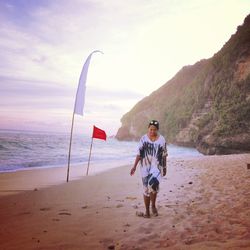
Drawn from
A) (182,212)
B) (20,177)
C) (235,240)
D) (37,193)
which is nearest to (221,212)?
(182,212)

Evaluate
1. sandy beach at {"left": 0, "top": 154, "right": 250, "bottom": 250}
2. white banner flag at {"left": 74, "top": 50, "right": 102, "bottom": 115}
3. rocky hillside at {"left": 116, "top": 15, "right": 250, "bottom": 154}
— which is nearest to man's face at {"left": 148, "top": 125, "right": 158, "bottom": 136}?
sandy beach at {"left": 0, "top": 154, "right": 250, "bottom": 250}

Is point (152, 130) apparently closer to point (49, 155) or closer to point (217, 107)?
point (49, 155)

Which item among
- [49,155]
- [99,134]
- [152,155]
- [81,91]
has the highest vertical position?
[81,91]

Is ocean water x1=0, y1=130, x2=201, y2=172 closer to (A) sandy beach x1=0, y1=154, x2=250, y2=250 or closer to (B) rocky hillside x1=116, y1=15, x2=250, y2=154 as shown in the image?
(B) rocky hillside x1=116, y1=15, x2=250, y2=154

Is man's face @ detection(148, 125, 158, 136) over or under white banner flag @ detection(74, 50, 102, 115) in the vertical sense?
under

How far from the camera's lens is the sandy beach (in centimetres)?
441

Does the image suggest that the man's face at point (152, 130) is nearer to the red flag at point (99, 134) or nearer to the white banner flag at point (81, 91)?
the white banner flag at point (81, 91)

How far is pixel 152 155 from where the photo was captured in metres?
5.76

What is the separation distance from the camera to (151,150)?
5773 mm

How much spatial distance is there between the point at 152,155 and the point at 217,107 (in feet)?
152

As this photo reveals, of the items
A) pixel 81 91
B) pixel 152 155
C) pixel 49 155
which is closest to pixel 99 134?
pixel 81 91

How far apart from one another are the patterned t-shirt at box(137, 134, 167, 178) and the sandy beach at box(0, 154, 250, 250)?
96 centimetres

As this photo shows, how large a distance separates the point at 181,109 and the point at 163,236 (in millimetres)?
73590

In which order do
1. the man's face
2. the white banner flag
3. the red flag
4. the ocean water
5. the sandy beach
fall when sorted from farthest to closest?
the ocean water
the red flag
the white banner flag
the man's face
the sandy beach
